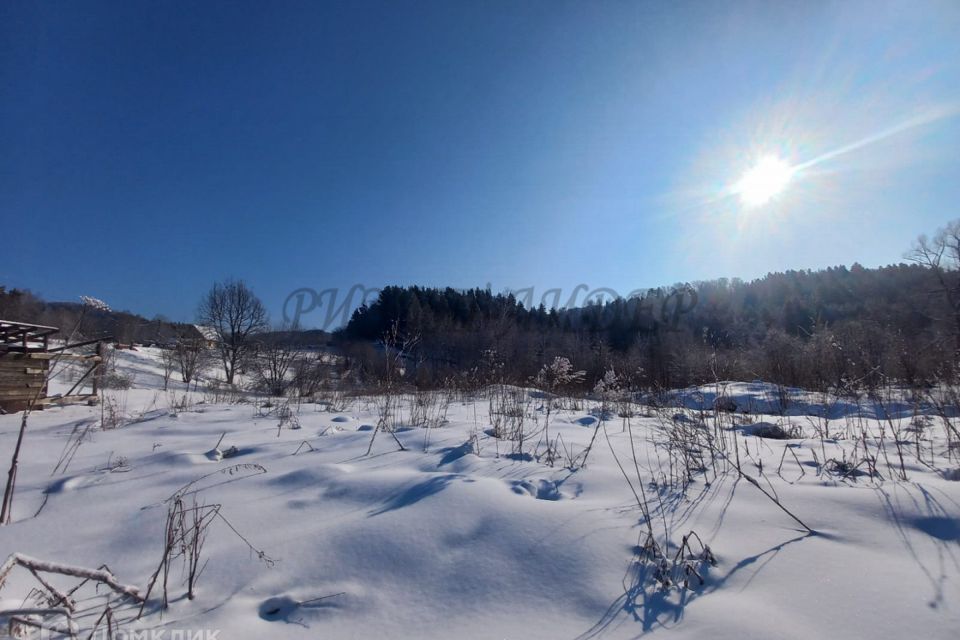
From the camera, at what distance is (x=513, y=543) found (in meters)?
A: 1.47

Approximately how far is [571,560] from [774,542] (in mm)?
762

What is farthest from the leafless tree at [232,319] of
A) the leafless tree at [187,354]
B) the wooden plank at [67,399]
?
the wooden plank at [67,399]

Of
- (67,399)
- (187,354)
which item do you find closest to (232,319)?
(187,354)

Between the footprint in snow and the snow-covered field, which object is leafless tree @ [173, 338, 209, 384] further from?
the footprint in snow

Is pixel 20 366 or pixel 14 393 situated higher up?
pixel 20 366

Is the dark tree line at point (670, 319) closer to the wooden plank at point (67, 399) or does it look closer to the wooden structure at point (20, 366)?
the wooden plank at point (67, 399)

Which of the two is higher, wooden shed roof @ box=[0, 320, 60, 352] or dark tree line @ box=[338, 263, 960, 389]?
dark tree line @ box=[338, 263, 960, 389]

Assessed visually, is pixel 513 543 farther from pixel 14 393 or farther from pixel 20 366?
pixel 20 366

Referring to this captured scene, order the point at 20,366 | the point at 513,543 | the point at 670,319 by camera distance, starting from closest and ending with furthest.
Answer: the point at 513,543 → the point at 20,366 → the point at 670,319

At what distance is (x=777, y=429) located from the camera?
148 inches

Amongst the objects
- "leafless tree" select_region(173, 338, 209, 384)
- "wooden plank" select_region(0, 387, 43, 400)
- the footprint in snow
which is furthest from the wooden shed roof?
"leafless tree" select_region(173, 338, 209, 384)

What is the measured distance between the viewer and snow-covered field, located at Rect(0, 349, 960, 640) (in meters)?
1.13

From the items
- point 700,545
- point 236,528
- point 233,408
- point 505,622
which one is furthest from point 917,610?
point 233,408

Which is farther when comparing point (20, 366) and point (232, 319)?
point (232, 319)
